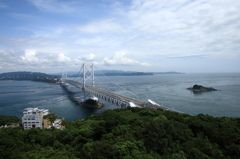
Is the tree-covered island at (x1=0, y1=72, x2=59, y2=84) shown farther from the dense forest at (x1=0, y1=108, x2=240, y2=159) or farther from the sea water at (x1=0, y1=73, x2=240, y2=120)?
the dense forest at (x1=0, y1=108, x2=240, y2=159)

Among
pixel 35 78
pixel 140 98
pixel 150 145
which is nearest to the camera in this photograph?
pixel 150 145

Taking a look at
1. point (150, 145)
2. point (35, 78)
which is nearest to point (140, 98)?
point (150, 145)

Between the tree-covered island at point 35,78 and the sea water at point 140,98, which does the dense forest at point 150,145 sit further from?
the tree-covered island at point 35,78

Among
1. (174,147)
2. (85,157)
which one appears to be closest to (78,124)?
(85,157)

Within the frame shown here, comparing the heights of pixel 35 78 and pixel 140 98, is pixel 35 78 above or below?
above

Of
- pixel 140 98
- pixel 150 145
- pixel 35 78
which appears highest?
pixel 150 145

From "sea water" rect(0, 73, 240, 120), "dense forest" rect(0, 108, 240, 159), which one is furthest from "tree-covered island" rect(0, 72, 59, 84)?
"dense forest" rect(0, 108, 240, 159)

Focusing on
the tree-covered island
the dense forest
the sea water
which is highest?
the dense forest

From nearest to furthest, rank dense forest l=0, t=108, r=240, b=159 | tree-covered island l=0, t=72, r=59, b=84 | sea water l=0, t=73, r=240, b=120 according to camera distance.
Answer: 1. dense forest l=0, t=108, r=240, b=159
2. sea water l=0, t=73, r=240, b=120
3. tree-covered island l=0, t=72, r=59, b=84

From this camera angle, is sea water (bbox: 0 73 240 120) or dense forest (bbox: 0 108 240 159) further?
sea water (bbox: 0 73 240 120)

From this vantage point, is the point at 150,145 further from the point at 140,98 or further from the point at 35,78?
the point at 35,78

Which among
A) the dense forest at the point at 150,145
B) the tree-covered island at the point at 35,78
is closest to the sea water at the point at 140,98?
the dense forest at the point at 150,145
